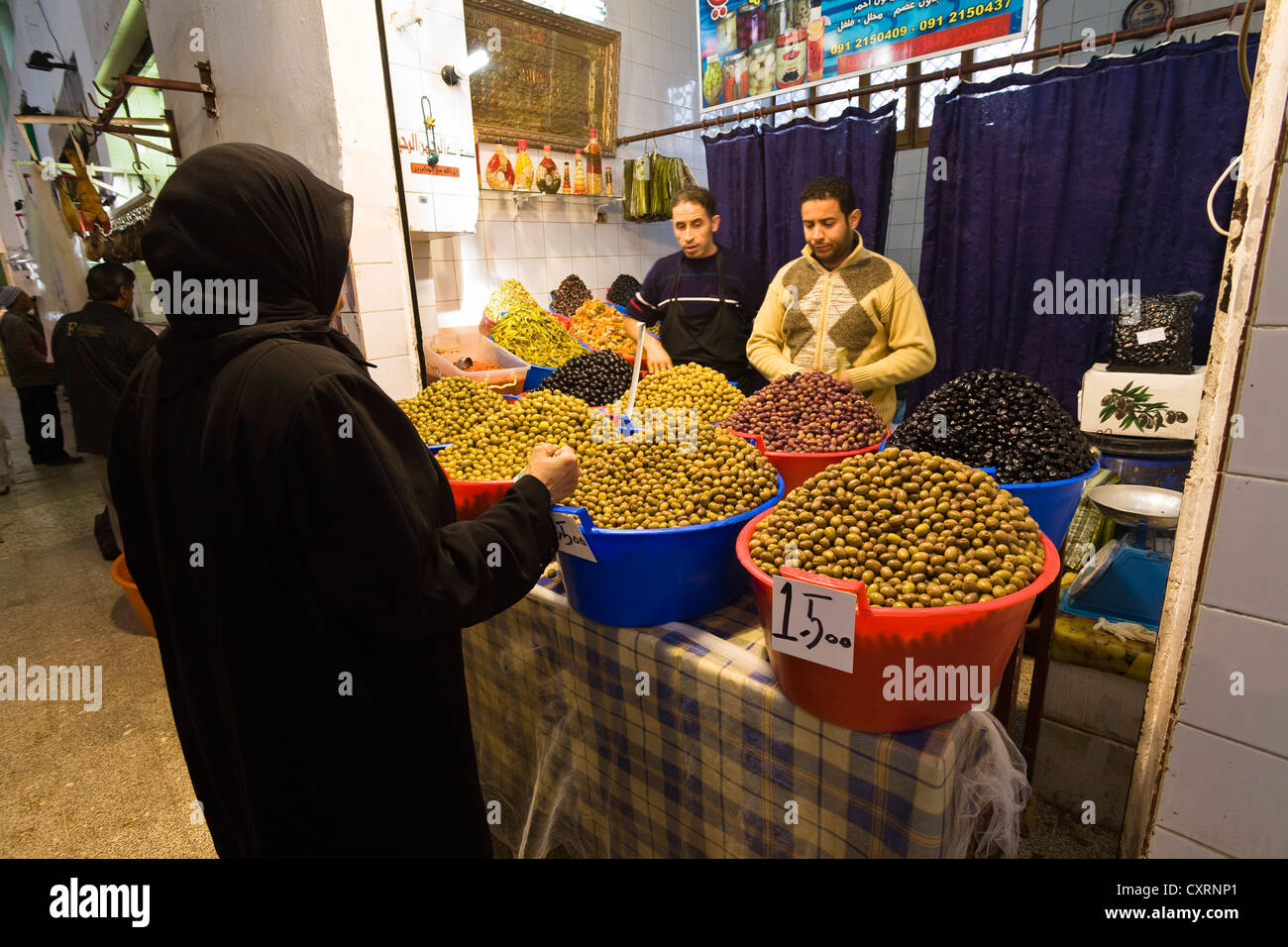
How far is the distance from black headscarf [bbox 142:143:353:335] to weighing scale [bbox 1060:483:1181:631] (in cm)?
247

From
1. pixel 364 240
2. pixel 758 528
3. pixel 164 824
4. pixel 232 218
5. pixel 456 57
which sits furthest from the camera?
pixel 456 57

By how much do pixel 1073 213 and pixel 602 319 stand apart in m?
2.77

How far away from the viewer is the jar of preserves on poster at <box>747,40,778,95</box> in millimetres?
4392

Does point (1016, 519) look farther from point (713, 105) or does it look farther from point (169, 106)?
point (169, 106)

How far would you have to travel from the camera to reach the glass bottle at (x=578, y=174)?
5.20 m

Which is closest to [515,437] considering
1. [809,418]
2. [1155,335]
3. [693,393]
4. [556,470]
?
[556,470]

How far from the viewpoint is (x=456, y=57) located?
316 centimetres

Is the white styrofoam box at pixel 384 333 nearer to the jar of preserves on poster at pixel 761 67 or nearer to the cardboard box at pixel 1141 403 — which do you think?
the jar of preserves on poster at pixel 761 67

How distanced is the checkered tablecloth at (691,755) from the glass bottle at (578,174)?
13.8 feet

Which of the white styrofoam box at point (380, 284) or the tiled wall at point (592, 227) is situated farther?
the tiled wall at point (592, 227)

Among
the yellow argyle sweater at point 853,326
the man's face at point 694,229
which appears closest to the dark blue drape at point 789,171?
the man's face at point 694,229

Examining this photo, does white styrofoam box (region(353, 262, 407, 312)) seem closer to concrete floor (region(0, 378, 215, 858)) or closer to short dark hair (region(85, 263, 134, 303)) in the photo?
concrete floor (region(0, 378, 215, 858))
